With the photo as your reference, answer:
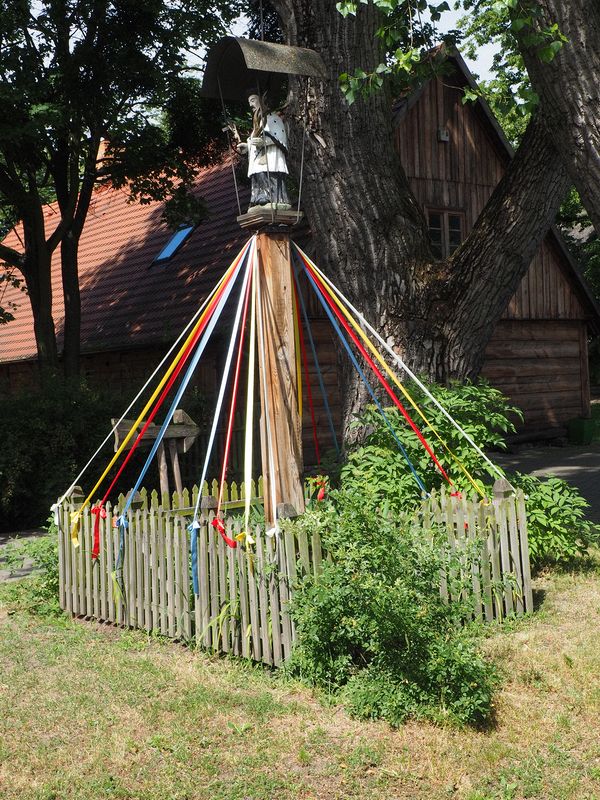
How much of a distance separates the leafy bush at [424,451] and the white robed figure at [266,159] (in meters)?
2.09

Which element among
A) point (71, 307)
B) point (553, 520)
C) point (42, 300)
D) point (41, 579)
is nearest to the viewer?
point (553, 520)

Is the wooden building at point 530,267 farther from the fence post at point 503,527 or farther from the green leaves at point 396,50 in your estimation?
the fence post at point 503,527

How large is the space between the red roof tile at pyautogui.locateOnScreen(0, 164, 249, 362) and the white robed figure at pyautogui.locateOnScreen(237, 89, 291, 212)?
868 cm

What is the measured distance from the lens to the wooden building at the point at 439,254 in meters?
17.1

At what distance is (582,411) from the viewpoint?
22094 mm

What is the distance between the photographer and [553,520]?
769cm

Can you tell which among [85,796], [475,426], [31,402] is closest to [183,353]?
[475,426]

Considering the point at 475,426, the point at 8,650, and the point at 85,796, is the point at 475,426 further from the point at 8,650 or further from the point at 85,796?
the point at 85,796

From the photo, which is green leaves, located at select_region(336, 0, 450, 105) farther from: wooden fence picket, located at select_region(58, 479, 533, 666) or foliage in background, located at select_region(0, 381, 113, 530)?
foliage in background, located at select_region(0, 381, 113, 530)

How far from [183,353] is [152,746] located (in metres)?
3.21

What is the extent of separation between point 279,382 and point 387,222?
3302mm

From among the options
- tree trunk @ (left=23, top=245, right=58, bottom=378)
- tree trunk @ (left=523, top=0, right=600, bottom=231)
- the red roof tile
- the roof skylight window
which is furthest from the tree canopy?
tree trunk @ (left=523, top=0, right=600, bottom=231)

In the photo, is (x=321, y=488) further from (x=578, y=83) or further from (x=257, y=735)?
(x=578, y=83)

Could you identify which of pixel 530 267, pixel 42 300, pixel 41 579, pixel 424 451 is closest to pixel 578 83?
pixel 424 451
